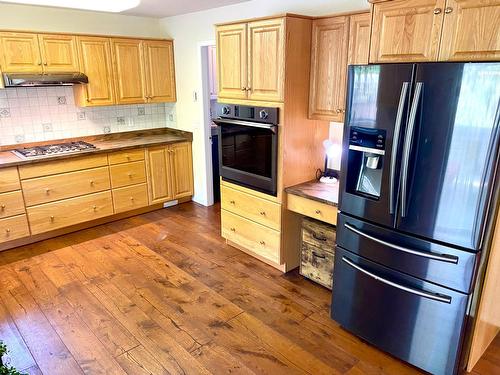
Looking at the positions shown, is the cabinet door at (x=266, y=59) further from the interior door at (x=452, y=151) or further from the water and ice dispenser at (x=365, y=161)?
the interior door at (x=452, y=151)

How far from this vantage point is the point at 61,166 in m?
3.77

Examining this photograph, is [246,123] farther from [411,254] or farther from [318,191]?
[411,254]

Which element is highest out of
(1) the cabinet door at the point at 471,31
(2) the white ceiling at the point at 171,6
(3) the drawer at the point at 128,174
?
(2) the white ceiling at the point at 171,6

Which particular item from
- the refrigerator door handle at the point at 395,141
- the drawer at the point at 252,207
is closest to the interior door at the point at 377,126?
the refrigerator door handle at the point at 395,141

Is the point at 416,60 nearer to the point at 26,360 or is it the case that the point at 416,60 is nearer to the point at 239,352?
the point at 239,352

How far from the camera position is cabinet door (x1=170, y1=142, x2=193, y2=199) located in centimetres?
468

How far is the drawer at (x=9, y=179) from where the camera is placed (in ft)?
11.2

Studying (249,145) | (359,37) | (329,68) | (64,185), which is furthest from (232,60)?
(64,185)

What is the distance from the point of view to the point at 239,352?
2.30 metres

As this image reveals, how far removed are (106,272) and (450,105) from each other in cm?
294

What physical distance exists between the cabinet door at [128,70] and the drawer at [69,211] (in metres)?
1.19

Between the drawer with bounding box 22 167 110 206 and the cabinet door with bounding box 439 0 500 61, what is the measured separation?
3519 millimetres

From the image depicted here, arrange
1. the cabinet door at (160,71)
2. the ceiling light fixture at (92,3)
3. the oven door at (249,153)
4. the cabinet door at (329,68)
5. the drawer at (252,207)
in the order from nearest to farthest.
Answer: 1. the cabinet door at (329,68)
2. the oven door at (249,153)
3. the drawer at (252,207)
4. the ceiling light fixture at (92,3)
5. the cabinet door at (160,71)

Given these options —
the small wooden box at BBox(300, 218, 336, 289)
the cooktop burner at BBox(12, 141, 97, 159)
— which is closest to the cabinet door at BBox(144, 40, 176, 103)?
the cooktop burner at BBox(12, 141, 97, 159)
